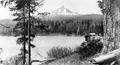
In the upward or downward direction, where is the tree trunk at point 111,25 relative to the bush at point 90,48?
upward

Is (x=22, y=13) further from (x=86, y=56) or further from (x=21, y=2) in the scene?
(x=86, y=56)

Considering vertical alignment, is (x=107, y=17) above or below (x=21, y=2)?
below

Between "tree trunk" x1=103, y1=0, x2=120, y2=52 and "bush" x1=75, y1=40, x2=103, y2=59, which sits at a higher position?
"tree trunk" x1=103, y1=0, x2=120, y2=52

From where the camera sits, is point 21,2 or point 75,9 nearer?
point 21,2

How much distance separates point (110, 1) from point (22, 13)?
9.16 metres

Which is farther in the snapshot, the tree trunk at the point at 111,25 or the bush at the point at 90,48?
the bush at the point at 90,48

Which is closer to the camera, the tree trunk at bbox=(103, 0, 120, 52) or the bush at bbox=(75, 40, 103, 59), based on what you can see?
the tree trunk at bbox=(103, 0, 120, 52)

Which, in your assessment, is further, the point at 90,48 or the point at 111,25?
the point at 90,48

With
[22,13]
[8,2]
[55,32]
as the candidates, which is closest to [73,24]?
[55,32]

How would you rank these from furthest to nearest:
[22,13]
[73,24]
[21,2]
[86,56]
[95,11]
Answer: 1. [73,24]
2. [95,11]
3. [22,13]
4. [21,2]
5. [86,56]

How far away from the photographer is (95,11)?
25.2 metres

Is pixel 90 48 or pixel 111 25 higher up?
pixel 111 25

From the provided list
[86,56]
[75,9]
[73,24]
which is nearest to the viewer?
[86,56]

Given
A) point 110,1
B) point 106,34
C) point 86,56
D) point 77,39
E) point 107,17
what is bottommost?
point 77,39
